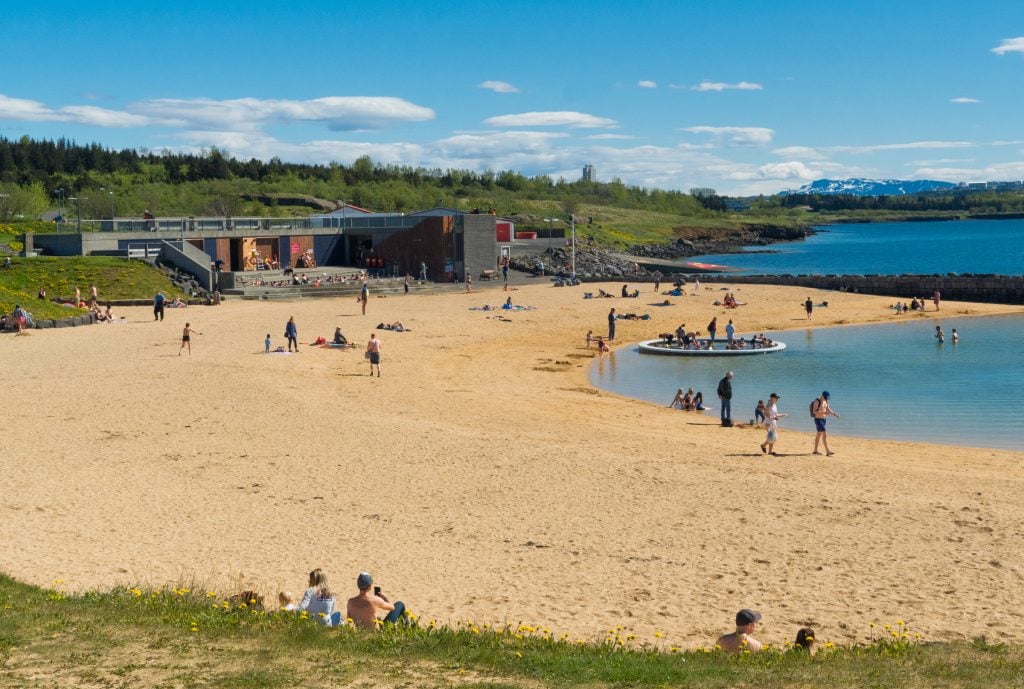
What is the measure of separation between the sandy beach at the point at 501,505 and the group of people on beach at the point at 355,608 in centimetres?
90

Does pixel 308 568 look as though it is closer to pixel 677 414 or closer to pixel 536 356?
pixel 677 414

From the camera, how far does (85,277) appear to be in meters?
47.5

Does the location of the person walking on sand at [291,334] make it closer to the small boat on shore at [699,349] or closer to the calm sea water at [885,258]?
the small boat on shore at [699,349]

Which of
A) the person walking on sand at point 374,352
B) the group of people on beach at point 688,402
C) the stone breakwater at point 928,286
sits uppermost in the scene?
the stone breakwater at point 928,286

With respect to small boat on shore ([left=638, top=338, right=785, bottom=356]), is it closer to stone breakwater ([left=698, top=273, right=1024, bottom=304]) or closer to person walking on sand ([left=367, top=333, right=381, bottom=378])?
person walking on sand ([left=367, top=333, right=381, bottom=378])

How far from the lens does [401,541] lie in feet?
44.9

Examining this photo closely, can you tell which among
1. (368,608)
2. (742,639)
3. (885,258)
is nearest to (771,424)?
(742,639)

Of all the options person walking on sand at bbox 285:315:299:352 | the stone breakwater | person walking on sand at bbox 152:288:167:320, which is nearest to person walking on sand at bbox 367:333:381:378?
person walking on sand at bbox 285:315:299:352

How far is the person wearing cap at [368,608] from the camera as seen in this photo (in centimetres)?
1026

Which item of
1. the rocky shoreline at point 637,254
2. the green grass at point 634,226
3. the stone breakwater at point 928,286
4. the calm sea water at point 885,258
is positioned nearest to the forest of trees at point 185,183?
the green grass at point 634,226

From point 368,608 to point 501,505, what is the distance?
518cm

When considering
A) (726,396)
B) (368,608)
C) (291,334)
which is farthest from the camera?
(291,334)

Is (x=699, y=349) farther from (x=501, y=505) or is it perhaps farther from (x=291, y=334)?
(x=501, y=505)

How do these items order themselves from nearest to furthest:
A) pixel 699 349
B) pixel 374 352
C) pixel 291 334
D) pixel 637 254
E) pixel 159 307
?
pixel 374 352 → pixel 291 334 → pixel 699 349 → pixel 159 307 → pixel 637 254
